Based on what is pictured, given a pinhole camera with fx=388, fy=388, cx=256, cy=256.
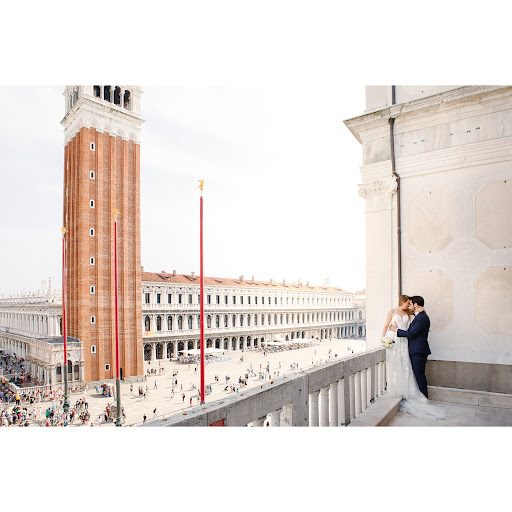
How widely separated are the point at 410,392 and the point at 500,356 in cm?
140

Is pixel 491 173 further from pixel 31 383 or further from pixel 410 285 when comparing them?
pixel 31 383

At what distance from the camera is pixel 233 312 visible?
37.9 m

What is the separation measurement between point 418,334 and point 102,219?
21.8 m

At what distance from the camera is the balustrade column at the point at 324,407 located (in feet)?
10.2

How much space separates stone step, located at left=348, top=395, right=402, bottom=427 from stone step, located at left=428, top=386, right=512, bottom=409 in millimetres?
1052

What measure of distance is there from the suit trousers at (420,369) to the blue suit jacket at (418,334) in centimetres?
5

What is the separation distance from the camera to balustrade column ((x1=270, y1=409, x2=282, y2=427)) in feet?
8.66

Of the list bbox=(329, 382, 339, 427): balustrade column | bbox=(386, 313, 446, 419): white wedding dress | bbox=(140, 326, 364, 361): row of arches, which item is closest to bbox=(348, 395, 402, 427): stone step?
bbox=(386, 313, 446, 419): white wedding dress

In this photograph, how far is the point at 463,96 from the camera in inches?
195

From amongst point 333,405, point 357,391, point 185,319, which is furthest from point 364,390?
point 185,319

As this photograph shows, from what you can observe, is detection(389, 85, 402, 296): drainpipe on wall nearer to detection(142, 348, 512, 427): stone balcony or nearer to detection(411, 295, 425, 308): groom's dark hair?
detection(411, 295, 425, 308): groom's dark hair

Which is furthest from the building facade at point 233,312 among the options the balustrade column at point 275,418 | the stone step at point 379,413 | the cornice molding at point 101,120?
the balustrade column at point 275,418

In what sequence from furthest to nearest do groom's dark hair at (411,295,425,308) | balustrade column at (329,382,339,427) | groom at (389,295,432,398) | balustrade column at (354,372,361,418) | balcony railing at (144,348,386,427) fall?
groom's dark hair at (411,295,425,308) < groom at (389,295,432,398) < balustrade column at (354,372,361,418) < balustrade column at (329,382,339,427) < balcony railing at (144,348,386,427)

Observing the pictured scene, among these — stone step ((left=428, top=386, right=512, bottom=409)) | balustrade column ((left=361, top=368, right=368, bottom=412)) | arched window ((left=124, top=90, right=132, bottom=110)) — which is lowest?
stone step ((left=428, top=386, right=512, bottom=409))
